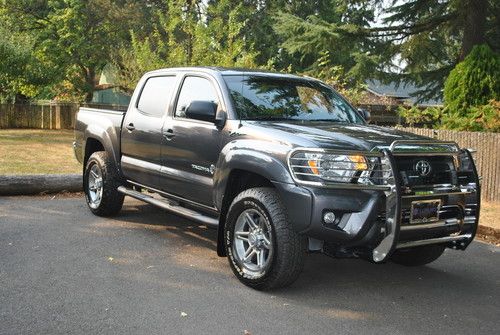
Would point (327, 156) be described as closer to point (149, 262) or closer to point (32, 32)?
point (149, 262)

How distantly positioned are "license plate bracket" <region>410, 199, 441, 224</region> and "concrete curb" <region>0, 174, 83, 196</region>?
6.60 metres

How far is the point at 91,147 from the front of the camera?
831cm

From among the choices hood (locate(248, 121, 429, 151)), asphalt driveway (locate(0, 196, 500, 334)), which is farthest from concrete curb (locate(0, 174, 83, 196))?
hood (locate(248, 121, 429, 151))

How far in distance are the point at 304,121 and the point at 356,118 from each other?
2.89 feet

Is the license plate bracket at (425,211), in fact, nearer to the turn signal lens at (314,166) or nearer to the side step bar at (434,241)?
the side step bar at (434,241)

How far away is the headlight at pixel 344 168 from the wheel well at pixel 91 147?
176 inches

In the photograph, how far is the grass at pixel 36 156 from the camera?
43.2 ft

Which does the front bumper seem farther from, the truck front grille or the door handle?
the door handle

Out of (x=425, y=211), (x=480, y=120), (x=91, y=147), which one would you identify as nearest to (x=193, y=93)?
(x=91, y=147)

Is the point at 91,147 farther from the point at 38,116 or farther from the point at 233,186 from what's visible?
the point at 38,116

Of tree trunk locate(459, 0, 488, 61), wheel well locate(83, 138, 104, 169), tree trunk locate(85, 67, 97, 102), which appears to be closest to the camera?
wheel well locate(83, 138, 104, 169)

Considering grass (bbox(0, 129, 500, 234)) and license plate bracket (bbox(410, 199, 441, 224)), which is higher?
license plate bracket (bbox(410, 199, 441, 224))

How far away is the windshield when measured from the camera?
18.9 feet

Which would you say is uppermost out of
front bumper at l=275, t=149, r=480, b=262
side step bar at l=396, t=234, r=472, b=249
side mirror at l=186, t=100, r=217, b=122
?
side mirror at l=186, t=100, r=217, b=122
